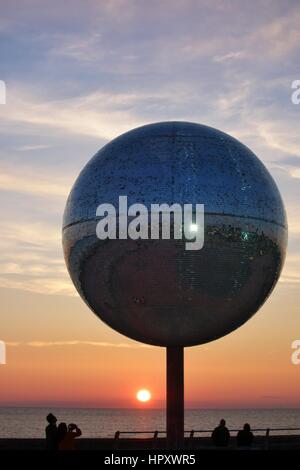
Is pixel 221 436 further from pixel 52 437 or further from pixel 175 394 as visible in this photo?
pixel 52 437

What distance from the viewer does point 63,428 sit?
48.9ft

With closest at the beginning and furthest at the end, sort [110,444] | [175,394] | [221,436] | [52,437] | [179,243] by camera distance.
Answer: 1. [52,437]
2. [179,243]
3. [221,436]
4. [175,394]
5. [110,444]

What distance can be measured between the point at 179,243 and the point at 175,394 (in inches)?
167

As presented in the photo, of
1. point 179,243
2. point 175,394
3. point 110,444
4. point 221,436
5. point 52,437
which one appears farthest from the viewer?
point 110,444

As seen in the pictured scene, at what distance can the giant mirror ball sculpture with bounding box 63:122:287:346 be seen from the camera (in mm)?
15555

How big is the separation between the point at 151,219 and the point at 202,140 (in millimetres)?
2299

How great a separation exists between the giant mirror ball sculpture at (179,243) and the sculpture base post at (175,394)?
2.80 ft

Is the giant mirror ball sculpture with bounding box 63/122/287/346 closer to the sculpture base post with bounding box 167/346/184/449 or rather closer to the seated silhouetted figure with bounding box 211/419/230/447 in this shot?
the sculpture base post with bounding box 167/346/184/449

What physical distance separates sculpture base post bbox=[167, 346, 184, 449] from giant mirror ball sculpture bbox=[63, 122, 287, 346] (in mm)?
852

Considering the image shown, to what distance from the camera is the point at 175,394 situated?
17891 mm

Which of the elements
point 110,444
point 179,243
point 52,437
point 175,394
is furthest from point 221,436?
point 179,243
